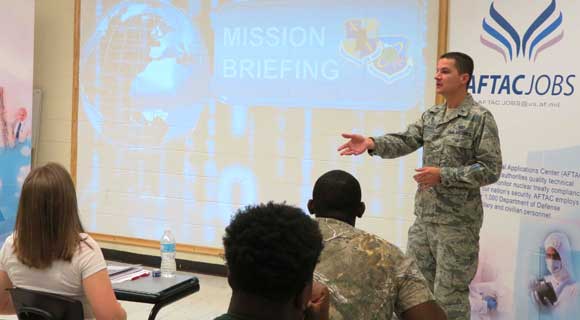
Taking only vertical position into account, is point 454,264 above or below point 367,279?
Result: below

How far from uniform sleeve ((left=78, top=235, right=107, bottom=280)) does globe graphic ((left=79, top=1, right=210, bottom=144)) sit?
127 inches

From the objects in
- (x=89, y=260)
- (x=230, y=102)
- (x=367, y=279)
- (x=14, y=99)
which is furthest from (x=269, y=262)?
(x=14, y=99)

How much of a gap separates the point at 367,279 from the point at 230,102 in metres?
3.60

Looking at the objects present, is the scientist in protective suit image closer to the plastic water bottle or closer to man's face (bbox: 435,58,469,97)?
man's face (bbox: 435,58,469,97)

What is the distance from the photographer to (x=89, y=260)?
233 centimetres

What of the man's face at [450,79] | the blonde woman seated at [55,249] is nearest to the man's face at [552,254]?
the man's face at [450,79]

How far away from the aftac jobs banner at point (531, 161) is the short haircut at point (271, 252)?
280cm

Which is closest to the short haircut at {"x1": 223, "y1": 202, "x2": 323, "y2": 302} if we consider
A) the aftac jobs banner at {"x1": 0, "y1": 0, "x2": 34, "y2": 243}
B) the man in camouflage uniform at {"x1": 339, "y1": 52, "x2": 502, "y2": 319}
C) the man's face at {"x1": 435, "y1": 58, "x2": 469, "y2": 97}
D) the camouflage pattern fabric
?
the man in camouflage uniform at {"x1": 339, "y1": 52, "x2": 502, "y2": 319}

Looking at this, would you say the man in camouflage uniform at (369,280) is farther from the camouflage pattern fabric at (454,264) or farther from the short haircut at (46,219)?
the camouflage pattern fabric at (454,264)

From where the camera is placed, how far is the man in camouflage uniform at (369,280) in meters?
1.97

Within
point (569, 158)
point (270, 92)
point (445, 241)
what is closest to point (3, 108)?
point (270, 92)

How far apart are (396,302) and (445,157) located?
1.51 m

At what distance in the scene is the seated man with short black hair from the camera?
1334mm

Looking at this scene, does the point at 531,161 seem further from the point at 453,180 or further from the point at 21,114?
the point at 21,114
